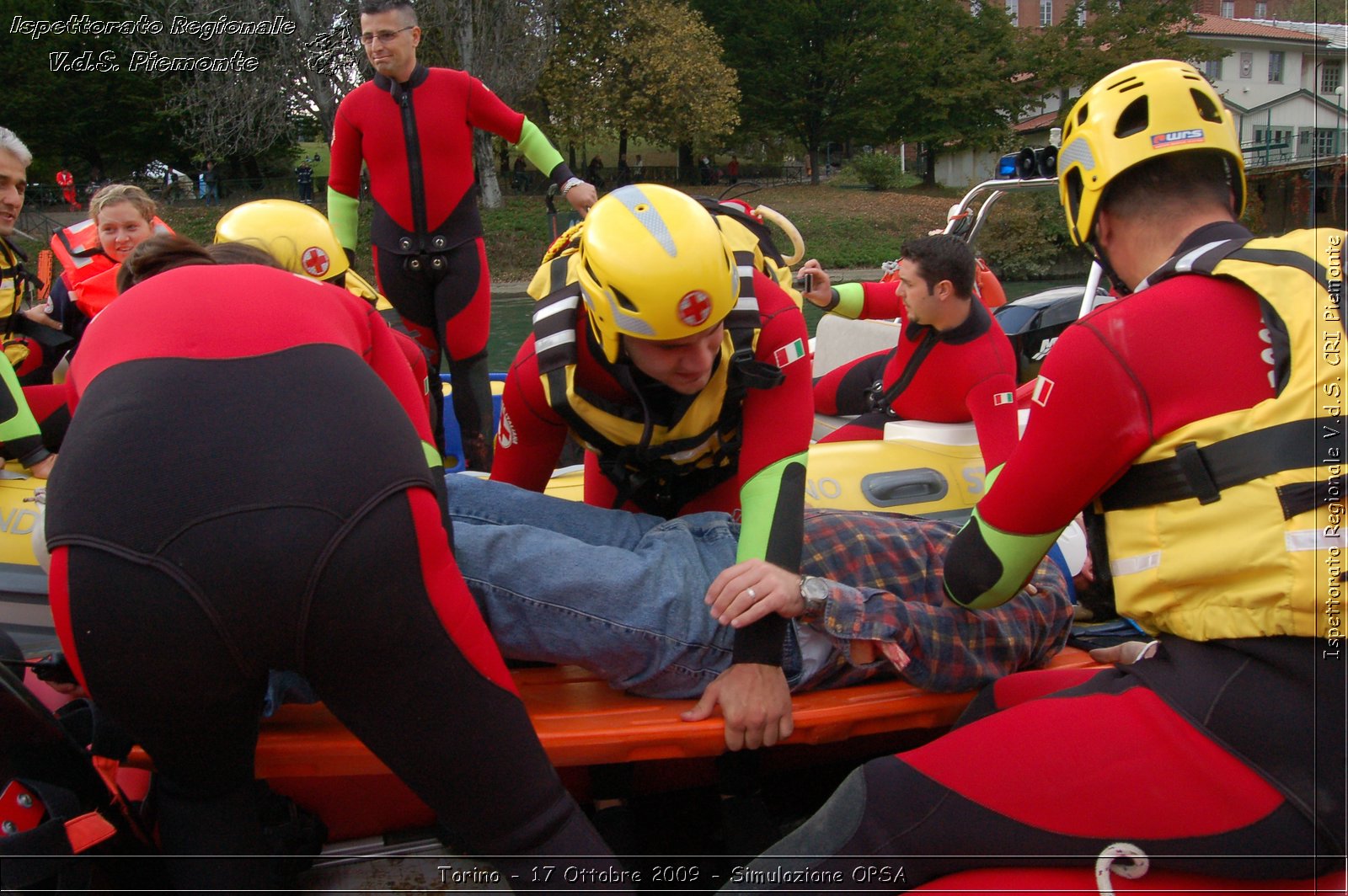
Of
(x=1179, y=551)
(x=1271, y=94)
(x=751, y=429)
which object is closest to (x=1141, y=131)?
(x=1179, y=551)

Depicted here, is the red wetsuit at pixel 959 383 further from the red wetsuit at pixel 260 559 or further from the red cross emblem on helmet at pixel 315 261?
the red wetsuit at pixel 260 559

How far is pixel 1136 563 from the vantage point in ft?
4.99

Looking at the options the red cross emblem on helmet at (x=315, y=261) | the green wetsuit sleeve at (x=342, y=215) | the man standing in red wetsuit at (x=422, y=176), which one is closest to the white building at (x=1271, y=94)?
the man standing in red wetsuit at (x=422, y=176)

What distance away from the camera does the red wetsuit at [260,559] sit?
50.6 inches

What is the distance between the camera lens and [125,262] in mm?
1771

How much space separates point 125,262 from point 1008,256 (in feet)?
70.7

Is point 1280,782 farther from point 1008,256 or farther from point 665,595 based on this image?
point 1008,256

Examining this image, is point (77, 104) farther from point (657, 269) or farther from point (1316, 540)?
point (1316, 540)

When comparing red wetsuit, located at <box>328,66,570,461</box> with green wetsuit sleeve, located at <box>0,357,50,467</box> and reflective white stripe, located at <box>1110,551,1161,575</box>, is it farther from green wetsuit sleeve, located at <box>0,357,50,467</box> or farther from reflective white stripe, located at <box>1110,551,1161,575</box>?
reflective white stripe, located at <box>1110,551,1161,575</box>

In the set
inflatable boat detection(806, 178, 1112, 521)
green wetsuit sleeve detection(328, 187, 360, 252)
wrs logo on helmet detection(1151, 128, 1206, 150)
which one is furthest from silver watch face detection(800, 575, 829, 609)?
green wetsuit sleeve detection(328, 187, 360, 252)

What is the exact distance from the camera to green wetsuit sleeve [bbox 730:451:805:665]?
194cm

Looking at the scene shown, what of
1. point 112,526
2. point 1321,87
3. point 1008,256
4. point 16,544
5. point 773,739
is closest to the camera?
point 112,526

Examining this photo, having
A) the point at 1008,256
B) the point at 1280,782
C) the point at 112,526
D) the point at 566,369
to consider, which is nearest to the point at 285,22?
the point at 566,369

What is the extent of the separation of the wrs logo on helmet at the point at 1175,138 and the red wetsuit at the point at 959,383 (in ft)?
7.19
